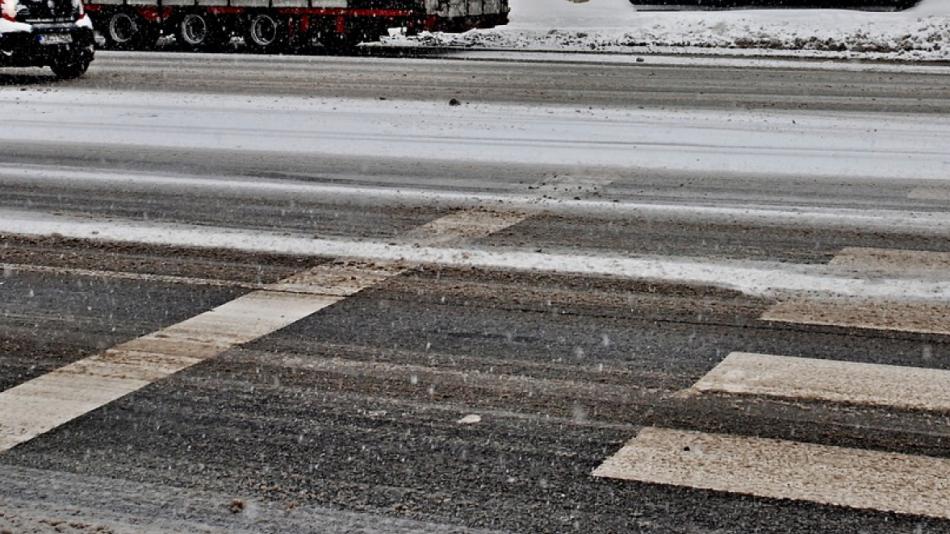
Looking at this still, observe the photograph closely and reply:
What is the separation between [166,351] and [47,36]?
13.6 metres

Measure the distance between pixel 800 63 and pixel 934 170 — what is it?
1058 centimetres

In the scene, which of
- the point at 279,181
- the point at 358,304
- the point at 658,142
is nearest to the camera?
the point at 358,304

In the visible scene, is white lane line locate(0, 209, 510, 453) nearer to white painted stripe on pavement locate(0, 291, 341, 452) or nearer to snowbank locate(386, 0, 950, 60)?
white painted stripe on pavement locate(0, 291, 341, 452)

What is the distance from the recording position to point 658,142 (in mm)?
12391

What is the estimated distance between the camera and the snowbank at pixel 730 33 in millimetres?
23891

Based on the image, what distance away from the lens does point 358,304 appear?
654 centimetres

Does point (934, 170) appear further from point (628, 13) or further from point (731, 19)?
point (628, 13)

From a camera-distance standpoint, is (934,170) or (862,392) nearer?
(862,392)

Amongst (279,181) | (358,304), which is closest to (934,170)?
(279,181)

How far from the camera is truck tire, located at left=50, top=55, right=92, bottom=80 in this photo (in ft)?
61.1

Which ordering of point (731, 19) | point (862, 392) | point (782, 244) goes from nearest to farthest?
point (862, 392) → point (782, 244) → point (731, 19)

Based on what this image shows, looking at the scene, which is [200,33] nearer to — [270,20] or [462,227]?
[270,20]

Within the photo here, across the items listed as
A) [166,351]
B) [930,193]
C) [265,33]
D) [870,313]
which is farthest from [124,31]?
[870,313]

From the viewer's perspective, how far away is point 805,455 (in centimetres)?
454
